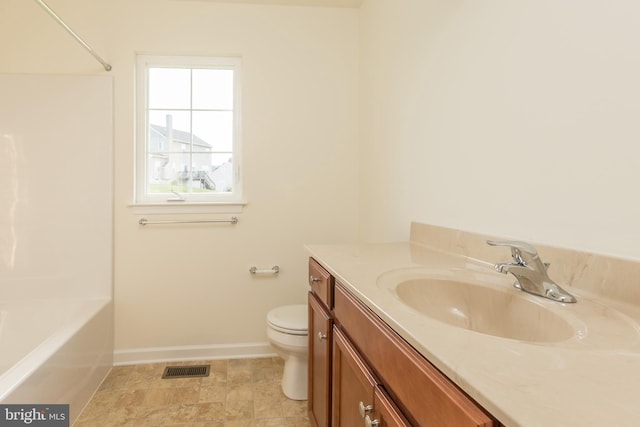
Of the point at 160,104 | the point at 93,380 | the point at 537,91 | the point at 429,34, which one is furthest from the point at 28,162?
the point at 537,91

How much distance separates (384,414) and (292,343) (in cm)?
111

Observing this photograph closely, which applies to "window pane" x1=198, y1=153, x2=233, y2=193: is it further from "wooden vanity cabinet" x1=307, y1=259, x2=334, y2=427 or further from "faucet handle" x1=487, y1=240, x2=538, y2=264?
"faucet handle" x1=487, y1=240, x2=538, y2=264

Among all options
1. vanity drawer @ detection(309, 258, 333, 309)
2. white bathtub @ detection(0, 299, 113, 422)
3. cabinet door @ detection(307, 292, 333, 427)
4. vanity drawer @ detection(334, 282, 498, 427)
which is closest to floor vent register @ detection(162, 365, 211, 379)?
white bathtub @ detection(0, 299, 113, 422)

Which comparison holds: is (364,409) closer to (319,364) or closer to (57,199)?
(319,364)

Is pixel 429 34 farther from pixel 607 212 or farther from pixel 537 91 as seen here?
pixel 607 212

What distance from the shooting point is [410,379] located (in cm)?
66

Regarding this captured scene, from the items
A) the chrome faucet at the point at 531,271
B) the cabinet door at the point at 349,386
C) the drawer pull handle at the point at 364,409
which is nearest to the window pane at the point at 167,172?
the cabinet door at the point at 349,386

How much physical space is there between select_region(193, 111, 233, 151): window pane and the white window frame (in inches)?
2.4

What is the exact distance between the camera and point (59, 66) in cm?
224

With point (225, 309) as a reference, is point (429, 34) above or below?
above

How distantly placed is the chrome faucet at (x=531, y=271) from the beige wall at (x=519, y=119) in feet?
0.46

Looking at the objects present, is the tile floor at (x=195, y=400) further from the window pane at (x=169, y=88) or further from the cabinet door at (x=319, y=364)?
the window pane at (x=169, y=88)

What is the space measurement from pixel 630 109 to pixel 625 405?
67cm

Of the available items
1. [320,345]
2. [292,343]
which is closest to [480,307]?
[320,345]
